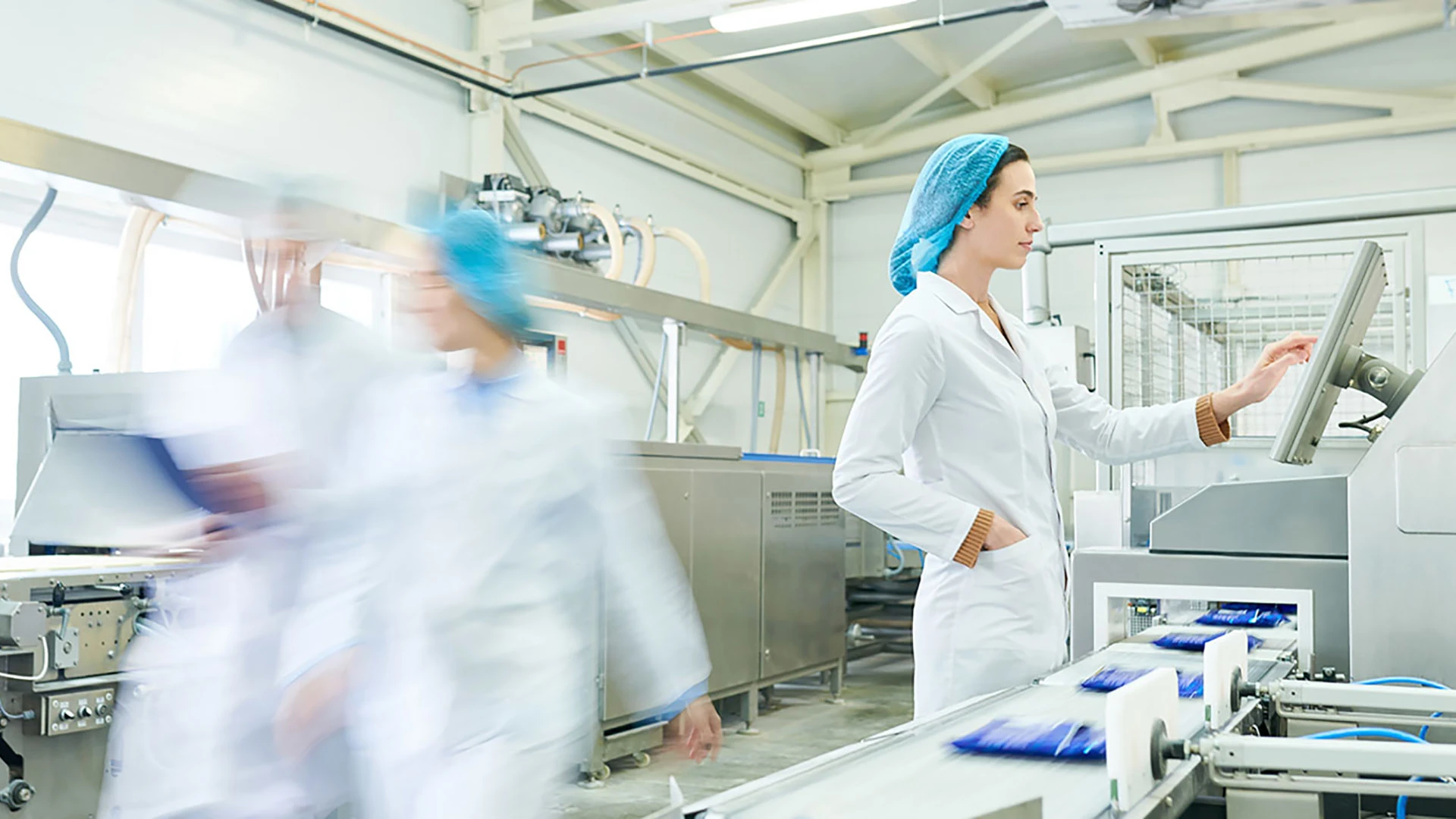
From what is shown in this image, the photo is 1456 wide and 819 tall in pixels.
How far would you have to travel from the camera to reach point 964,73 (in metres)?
6.55

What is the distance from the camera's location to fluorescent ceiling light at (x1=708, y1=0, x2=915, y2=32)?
438 centimetres

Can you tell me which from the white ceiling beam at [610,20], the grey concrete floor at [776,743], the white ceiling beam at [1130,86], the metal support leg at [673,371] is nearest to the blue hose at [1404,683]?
the grey concrete floor at [776,743]

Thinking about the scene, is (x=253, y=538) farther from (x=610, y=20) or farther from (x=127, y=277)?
(x=610, y=20)

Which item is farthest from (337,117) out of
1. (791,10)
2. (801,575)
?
(801,575)

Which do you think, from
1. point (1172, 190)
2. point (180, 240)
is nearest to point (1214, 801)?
point (180, 240)

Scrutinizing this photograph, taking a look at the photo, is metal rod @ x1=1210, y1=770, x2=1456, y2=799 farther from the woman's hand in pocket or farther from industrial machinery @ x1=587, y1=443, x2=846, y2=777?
industrial machinery @ x1=587, y1=443, x2=846, y2=777

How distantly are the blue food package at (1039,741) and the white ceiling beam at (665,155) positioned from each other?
4.70 meters

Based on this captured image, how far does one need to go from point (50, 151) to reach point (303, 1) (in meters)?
2.09

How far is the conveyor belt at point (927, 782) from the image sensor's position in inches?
33.6

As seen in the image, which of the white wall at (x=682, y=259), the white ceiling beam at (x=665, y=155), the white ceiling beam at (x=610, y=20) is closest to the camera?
the white ceiling beam at (x=610, y=20)

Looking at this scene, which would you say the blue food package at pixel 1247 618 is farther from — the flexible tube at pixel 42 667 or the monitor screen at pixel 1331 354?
the flexible tube at pixel 42 667

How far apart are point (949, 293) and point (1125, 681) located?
0.52 meters

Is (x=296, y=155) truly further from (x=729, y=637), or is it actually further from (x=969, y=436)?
(x=969, y=436)

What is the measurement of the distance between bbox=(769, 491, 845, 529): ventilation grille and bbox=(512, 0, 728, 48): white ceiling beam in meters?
1.91
